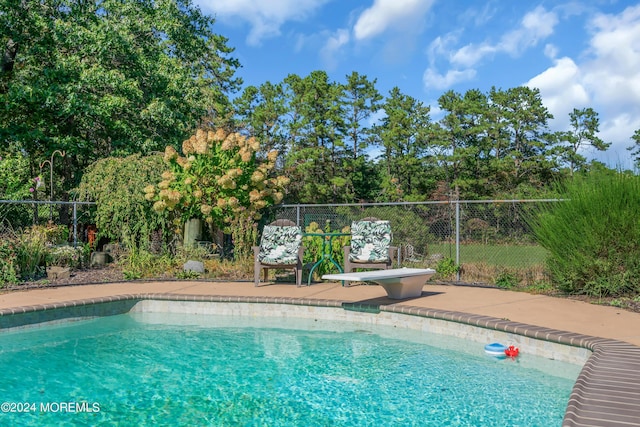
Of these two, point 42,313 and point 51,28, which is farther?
point 51,28

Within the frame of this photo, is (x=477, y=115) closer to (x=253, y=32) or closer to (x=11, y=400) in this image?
(x=253, y=32)

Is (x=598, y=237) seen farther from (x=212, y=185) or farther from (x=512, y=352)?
(x=212, y=185)

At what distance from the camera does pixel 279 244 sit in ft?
25.2

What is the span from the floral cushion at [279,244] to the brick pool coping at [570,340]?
1.20 meters

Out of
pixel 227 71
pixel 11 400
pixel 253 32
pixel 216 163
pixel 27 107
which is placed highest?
pixel 227 71

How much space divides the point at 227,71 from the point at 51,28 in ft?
51.4

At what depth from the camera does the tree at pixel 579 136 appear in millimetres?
27219

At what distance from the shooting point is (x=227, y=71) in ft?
88.2

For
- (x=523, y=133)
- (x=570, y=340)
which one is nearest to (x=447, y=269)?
(x=570, y=340)

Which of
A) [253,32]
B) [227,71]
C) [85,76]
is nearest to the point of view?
[85,76]

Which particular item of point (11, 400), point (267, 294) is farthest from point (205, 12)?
point (11, 400)

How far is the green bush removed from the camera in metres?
5.95

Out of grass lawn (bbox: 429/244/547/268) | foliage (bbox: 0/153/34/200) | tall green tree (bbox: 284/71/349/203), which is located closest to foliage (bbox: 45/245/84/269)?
foliage (bbox: 0/153/34/200)

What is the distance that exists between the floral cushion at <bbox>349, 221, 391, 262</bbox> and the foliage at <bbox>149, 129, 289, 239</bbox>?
2558 mm
